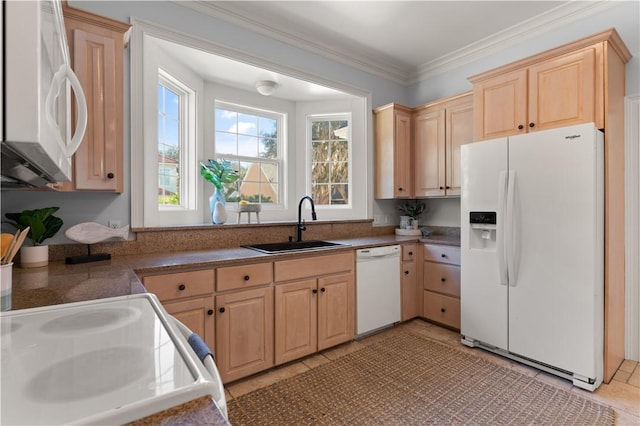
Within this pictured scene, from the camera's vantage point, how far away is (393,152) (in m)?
3.52

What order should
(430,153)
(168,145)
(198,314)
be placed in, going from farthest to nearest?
(430,153) → (168,145) → (198,314)

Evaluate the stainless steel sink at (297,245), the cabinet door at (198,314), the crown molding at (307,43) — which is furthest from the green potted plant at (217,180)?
the crown molding at (307,43)

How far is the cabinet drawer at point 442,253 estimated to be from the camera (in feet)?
9.78

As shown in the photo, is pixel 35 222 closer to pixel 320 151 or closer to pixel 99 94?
pixel 99 94

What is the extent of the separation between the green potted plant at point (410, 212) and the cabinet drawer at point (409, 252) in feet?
1.44

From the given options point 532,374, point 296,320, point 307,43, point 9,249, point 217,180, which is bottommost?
point 532,374

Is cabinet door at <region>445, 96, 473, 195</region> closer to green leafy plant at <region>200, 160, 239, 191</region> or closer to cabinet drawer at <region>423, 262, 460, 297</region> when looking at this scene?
cabinet drawer at <region>423, 262, 460, 297</region>

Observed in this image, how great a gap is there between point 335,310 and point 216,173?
162 cm

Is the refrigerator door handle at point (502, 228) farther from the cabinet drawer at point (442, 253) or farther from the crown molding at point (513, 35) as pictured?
the crown molding at point (513, 35)

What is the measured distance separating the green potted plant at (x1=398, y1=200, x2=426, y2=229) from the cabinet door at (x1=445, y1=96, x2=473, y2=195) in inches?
21.7

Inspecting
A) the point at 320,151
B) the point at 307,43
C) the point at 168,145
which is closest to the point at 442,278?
the point at 320,151

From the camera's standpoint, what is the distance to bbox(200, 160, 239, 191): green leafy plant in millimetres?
2807

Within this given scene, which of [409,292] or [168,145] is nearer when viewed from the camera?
[168,145]

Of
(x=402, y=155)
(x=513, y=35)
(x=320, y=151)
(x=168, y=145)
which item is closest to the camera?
(x=168, y=145)
